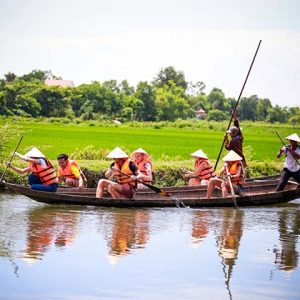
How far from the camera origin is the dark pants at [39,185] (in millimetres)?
14617

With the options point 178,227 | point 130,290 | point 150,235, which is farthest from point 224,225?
point 130,290

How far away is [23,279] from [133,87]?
8403 centimetres

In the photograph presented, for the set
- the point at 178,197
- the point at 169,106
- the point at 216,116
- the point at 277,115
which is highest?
the point at 169,106

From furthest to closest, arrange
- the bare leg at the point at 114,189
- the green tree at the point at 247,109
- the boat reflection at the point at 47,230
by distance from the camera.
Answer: the green tree at the point at 247,109
the bare leg at the point at 114,189
the boat reflection at the point at 47,230

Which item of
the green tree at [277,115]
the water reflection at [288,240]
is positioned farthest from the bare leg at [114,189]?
the green tree at [277,115]

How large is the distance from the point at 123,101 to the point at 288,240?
2439 inches

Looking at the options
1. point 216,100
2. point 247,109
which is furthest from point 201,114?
point 247,109

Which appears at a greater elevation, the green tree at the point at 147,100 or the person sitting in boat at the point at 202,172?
the green tree at the point at 147,100

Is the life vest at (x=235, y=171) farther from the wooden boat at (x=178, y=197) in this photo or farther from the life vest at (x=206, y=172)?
the life vest at (x=206, y=172)

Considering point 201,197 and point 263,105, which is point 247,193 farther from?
point 263,105

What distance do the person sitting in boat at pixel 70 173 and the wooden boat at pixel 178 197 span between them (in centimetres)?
28

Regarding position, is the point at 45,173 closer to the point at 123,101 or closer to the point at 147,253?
the point at 147,253

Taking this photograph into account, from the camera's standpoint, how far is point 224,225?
44.7 ft

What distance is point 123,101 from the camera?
2906 inches
